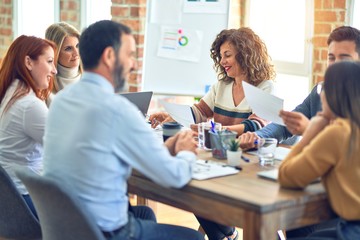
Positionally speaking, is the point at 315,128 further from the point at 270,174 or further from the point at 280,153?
the point at 280,153

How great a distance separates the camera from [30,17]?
573 cm

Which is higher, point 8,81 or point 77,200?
point 8,81

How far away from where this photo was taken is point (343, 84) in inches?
82.4

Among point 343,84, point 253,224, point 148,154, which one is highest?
point 343,84

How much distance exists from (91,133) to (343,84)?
2.65 ft

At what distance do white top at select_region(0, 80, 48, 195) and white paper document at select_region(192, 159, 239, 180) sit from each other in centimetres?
71

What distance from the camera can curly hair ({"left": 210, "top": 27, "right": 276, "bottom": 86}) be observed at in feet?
11.0

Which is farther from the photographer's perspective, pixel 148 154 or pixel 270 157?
pixel 270 157

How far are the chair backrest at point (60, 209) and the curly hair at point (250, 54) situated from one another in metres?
1.53

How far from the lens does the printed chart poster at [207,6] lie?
13.8 ft

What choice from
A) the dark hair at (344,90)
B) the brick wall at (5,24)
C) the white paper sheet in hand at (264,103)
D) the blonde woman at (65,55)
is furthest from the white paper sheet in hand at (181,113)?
the brick wall at (5,24)

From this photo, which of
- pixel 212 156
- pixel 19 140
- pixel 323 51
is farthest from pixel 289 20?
pixel 19 140

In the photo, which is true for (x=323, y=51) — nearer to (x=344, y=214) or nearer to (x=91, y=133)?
(x=344, y=214)

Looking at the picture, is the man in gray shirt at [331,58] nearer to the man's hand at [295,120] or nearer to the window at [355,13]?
the man's hand at [295,120]
